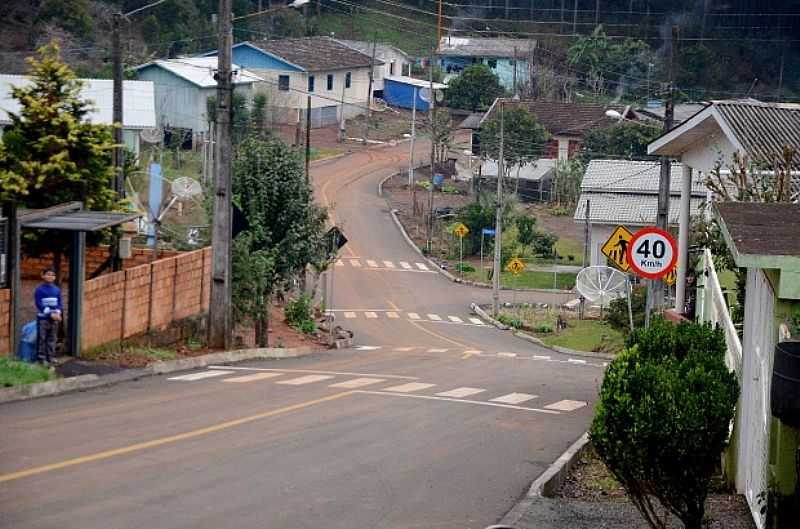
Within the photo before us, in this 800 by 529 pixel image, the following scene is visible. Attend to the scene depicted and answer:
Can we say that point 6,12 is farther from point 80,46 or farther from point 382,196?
point 382,196

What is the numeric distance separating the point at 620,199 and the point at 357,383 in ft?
120

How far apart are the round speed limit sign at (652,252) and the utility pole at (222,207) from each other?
957 cm

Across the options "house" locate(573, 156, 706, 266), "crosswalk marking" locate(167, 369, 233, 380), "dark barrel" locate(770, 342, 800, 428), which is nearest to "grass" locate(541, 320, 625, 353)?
"house" locate(573, 156, 706, 266)

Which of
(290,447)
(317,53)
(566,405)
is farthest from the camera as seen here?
(317,53)

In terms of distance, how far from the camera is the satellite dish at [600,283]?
41969 mm

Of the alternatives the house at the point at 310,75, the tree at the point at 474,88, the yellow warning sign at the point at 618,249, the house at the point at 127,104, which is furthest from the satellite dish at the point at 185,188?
the tree at the point at 474,88

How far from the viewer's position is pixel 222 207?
2678cm

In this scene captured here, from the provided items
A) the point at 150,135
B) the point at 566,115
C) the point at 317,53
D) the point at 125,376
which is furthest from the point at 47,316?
the point at 317,53

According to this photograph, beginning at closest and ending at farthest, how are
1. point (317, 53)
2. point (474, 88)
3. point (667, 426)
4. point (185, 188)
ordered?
point (667, 426) < point (185, 188) < point (317, 53) < point (474, 88)

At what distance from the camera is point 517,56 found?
95.3 meters

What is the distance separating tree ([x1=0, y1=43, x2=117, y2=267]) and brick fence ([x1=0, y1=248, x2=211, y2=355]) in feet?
3.93

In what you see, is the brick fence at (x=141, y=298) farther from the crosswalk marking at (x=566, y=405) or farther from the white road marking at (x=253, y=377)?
the crosswalk marking at (x=566, y=405)

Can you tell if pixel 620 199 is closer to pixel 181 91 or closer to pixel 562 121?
pixel 562 121

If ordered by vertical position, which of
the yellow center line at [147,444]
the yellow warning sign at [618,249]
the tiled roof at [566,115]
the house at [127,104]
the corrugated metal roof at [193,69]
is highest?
the corrugated metal roof at [193,69]
